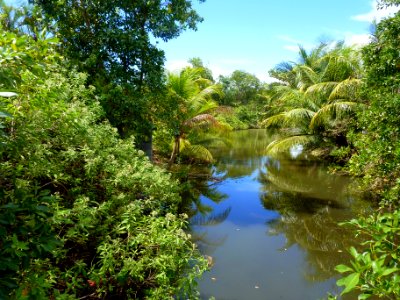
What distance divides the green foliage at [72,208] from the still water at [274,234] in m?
1.61

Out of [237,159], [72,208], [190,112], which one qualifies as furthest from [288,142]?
[72,208]

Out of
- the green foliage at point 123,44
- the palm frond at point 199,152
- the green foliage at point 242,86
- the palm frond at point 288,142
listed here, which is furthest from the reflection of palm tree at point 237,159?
the green foliage at point 242,86

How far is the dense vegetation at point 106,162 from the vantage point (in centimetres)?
167

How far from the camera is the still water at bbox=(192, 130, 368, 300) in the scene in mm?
4430

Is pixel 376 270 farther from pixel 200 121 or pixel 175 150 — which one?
pixel 175 150

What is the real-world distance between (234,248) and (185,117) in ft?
22.1

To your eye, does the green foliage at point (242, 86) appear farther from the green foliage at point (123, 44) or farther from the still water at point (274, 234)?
the green foliage at point (123, 44)

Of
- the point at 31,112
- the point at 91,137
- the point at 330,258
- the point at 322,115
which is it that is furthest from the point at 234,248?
the point at 322,115

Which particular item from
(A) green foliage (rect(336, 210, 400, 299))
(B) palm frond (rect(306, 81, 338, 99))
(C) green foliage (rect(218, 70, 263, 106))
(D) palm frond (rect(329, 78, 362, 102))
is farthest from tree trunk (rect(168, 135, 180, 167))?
(C) green foliage (rect(218, 70, 263, 106))

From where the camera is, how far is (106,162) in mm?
3477

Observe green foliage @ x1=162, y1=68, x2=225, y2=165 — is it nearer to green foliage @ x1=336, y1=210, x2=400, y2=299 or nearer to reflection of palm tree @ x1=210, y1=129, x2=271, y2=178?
reflection of palm tree @ x1=210, y1=129, x2=271, y2=178

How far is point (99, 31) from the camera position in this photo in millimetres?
6676

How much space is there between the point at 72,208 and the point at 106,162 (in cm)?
62

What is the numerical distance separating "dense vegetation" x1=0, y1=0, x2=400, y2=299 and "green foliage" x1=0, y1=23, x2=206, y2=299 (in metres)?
0.01
